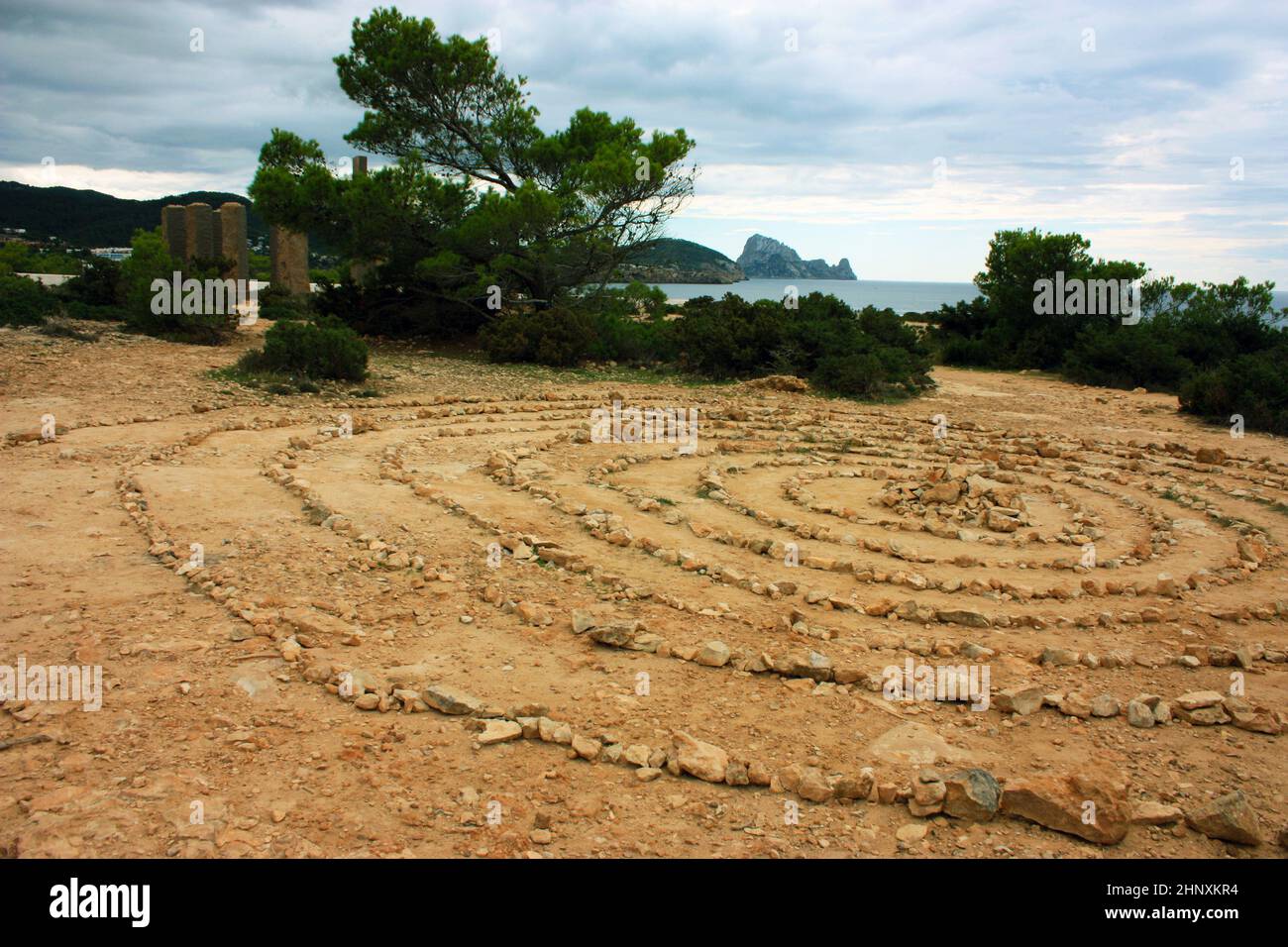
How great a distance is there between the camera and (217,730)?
3773mm

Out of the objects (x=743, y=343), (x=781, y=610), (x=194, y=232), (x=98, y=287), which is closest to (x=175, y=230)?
(x=194, y=232)

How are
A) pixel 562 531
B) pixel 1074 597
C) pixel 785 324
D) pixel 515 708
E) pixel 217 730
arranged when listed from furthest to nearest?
1. pixel 785 324
2. pixel 562 531
3. pixel 1074 597
4. pixel 515 708
5. pixel 217 730

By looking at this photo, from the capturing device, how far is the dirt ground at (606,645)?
10.9ft

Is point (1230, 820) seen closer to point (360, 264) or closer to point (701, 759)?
point (701, 759)

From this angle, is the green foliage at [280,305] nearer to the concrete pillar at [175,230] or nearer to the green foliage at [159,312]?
the concrete pillar at [175,230]

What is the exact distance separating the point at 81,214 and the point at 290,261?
2670 cm

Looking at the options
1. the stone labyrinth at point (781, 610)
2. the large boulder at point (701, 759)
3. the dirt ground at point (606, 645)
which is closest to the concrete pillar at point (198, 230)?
the dirt ground at point (606, 645)

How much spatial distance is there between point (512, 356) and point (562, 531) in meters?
10.4

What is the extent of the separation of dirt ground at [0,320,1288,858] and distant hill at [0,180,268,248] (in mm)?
39587

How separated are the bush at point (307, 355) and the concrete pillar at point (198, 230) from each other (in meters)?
11.9

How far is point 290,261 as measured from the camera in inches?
1125

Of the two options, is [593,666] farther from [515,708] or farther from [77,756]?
[77,756]
